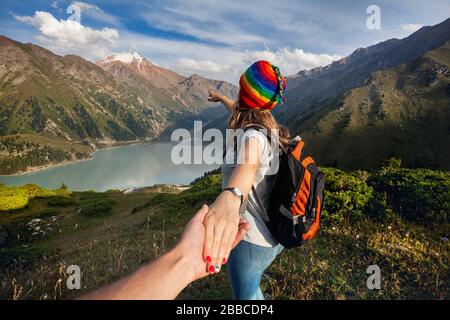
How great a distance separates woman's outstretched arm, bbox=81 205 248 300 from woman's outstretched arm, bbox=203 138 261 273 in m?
0.05

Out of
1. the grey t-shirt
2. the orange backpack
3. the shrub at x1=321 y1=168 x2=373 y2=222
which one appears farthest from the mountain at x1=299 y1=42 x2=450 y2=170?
the grey t-shirt

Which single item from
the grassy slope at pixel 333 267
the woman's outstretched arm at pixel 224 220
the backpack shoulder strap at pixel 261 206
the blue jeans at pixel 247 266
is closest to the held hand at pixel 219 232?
the woman's outstretched arm at pixel 224 220

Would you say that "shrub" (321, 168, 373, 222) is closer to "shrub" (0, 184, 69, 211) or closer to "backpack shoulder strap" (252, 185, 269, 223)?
"backpack shoulder strap" (252, 185, 269, 223)

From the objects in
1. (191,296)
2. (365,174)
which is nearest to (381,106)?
(365,174)

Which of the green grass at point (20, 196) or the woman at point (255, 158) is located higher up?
the woman at point (255, 158)

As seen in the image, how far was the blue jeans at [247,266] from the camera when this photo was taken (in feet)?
10.7

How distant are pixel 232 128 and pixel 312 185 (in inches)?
41.3

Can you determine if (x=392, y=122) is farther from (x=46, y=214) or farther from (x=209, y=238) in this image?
(x=209, y=238)

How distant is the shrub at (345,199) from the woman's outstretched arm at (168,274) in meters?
8.93

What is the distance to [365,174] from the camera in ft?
46.9

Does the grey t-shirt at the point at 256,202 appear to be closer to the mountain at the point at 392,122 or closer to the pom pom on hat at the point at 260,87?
the pom pom on hat at the point at 260,87

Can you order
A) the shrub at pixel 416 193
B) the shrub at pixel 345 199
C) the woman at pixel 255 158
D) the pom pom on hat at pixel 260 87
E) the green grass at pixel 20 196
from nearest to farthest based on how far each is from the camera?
the woman at pixel 255 158, the pom pom on hat at pixel 260 87, the shrub at pixel 416 193, the shrub at pixel 345 199, the green grass at pixel 20 196

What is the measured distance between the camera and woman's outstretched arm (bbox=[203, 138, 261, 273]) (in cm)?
191
